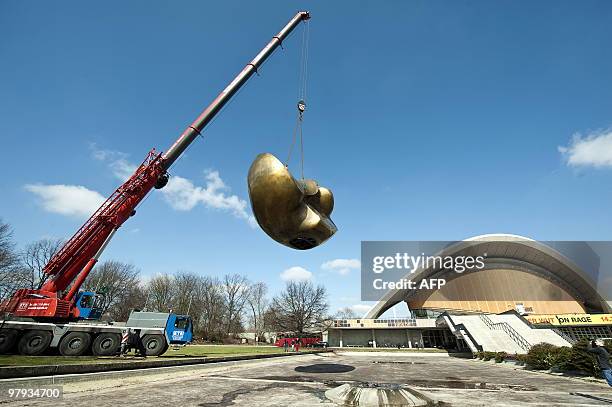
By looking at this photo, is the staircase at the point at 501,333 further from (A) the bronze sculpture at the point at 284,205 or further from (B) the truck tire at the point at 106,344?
(B) the truck tire at the point at 106,344

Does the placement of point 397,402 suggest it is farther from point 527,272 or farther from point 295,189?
point 527,272

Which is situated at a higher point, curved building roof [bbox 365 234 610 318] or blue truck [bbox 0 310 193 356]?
curved building roof [bbox 365 234 610 318]

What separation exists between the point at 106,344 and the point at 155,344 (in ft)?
9.11

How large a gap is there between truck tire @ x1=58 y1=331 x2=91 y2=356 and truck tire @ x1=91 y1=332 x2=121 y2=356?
380 millimetres

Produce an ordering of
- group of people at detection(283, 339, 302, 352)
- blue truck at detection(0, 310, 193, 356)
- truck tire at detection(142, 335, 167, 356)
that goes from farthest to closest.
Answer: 1. group of people at detection(283, 339, 302, 352)
2. truck tire at detection(142, 335, 167, 356)
3. blue truck at detection(0, 310, 193, 356)

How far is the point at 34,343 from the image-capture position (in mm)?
15102

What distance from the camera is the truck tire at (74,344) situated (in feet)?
51.5

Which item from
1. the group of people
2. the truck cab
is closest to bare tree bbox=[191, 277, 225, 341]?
the group of people

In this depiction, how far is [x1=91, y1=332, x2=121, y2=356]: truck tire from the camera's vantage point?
54.4ft

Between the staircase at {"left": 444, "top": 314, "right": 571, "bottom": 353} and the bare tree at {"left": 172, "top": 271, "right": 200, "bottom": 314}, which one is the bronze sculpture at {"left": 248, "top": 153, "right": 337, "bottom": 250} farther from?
the bare tree at {"left": 172, "top": 271, "right": 200, "bottom": 314}

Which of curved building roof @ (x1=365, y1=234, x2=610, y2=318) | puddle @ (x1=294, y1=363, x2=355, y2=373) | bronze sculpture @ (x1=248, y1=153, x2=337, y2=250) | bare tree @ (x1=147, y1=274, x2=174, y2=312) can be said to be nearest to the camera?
bronze sculpture @ (x1=248, y1=153, x2=337, y2=250)

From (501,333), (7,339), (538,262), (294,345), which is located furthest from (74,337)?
(538,262)

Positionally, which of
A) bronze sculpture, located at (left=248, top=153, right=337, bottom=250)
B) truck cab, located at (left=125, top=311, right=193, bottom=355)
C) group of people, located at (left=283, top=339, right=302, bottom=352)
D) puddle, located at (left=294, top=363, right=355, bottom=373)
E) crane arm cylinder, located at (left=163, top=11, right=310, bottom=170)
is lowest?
puddle, located at (left=294, top=363, right=355, bottom=373)

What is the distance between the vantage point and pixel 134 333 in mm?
17609
